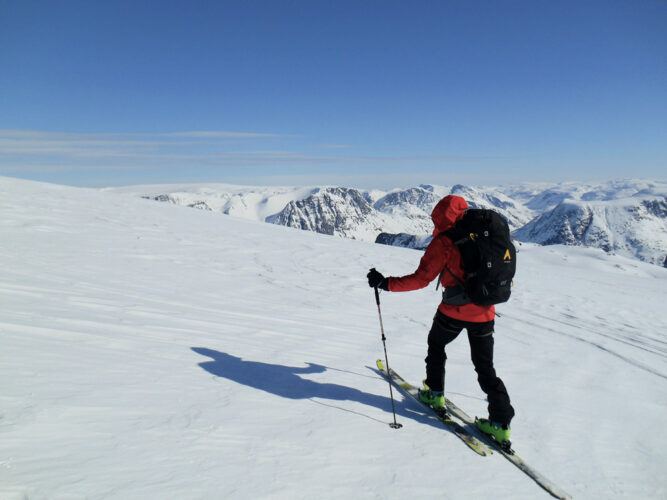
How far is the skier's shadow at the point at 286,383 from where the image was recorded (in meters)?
4.38

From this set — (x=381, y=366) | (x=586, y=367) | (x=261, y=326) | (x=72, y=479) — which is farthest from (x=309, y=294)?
(x=72, y=479)

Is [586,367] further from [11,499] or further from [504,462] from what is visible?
[11,499]

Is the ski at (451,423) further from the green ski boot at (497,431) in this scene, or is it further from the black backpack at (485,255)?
the black backpack at (485,255)

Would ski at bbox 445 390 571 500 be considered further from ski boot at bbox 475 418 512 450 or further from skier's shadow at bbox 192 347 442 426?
skier's shadow at bbox 192 347 442 426

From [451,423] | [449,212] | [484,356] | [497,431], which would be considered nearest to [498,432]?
[497,431]

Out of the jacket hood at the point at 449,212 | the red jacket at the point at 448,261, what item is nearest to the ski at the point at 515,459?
the red jacket at the point at 448,261

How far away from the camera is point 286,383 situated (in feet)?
15.3

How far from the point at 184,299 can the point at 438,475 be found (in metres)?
6.52

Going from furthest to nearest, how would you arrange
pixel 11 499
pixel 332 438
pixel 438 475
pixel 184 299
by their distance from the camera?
pixel 184 299, pixel 332 438, pixel 438 475, pixel 11 499

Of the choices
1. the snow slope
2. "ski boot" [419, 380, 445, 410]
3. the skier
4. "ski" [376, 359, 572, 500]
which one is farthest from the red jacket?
the snow slope

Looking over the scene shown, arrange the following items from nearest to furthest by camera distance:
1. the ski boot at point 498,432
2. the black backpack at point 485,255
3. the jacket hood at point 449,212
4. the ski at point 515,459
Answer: the ski at point 515,459
the black backpack at point 485,255
the ski boot at point 498,432
the jacket hood at point 449,212

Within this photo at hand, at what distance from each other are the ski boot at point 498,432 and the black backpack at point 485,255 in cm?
140

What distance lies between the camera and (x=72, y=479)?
2.34 meters

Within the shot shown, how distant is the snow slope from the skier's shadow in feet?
0.10
